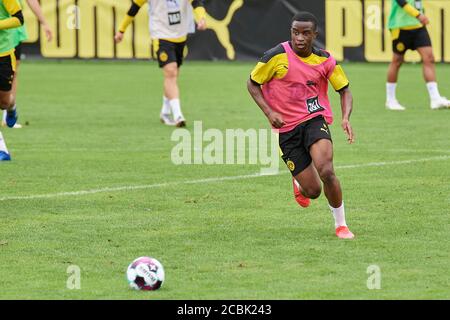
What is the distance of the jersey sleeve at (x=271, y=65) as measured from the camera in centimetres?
976

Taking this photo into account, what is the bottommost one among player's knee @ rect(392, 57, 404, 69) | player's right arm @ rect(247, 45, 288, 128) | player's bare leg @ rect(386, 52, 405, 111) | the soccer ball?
player's bare leg @ rect(386, 52, 405, 111)

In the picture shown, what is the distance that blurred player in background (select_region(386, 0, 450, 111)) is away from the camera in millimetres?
19328

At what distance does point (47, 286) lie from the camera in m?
7.74

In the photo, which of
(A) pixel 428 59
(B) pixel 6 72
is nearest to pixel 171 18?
(A) pixel 428 59

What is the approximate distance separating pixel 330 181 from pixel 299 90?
0.87 meters

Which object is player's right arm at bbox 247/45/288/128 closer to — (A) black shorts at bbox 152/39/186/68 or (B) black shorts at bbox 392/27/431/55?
(A) black shorts at bbox 152/39/186/68

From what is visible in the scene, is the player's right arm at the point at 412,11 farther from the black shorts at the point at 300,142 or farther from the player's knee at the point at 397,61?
the black shorts at the point at 300,142

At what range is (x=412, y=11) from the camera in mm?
19031

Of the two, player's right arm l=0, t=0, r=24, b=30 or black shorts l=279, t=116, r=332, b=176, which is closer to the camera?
black shorts l=279, t=116, r=332, b=176

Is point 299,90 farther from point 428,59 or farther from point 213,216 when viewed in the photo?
point 428,59

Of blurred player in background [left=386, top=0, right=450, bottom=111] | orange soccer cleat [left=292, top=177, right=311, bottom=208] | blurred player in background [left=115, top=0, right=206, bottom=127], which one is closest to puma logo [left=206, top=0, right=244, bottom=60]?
blurred player in background [left=386, top=0, right=450, bottom=111]

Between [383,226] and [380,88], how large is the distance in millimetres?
14196

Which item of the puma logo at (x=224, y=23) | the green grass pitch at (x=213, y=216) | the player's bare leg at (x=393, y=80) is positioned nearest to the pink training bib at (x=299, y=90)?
the green grass pitch at (x=213, y=216)

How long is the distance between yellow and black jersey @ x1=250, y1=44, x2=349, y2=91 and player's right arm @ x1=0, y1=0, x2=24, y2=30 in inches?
159
